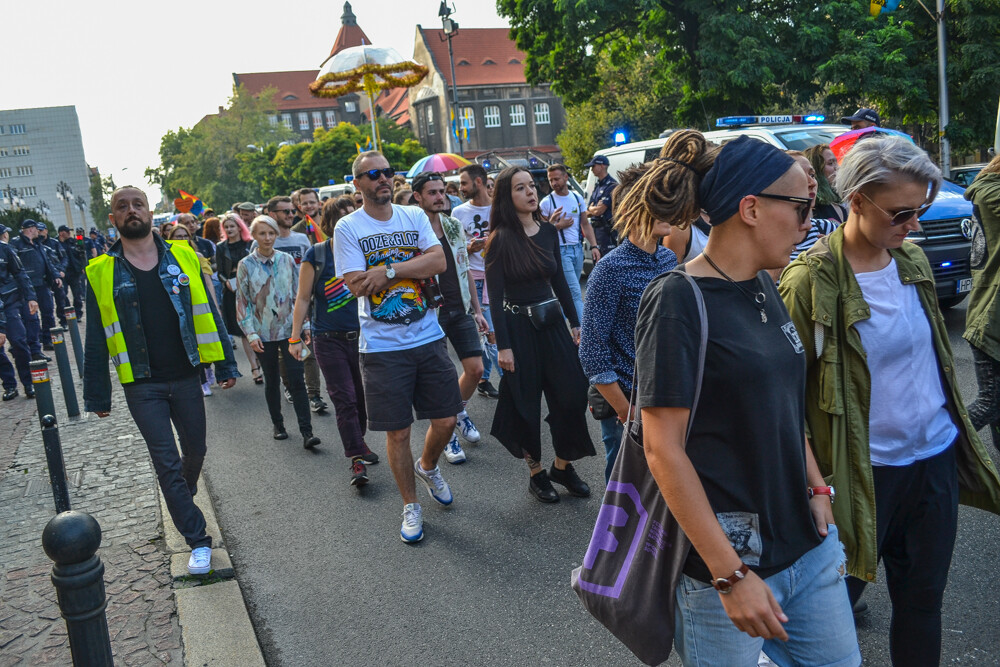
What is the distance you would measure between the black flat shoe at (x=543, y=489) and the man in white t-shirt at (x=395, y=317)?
2.37 ft

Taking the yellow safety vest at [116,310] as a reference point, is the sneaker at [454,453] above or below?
below

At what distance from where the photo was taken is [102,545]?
198 inches

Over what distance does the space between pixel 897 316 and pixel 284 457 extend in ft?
17.6

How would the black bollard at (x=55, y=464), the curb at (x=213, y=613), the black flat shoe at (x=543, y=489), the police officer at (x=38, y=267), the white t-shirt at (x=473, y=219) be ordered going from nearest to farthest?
the curb at (x=213, y=613) → the black flat shoe at (x=543, y=489) → the black bollard at (x=55, y=464) → the white t-shirt at (x=473, y=219) → the police officer at (x=38, y=267)

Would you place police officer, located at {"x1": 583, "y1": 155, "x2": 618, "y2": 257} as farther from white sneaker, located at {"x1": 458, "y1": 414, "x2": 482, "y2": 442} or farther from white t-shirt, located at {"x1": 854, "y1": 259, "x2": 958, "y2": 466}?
white t-shirt, located at {"x1": 854, "y1": 259, "x2": 958, "y2": 466}

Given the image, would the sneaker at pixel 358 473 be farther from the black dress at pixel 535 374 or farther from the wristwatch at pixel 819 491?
the wristwatch at pixel 819 491

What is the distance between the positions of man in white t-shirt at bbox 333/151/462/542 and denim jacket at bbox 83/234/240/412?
0.92 metres

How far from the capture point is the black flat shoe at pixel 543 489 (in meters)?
5.19

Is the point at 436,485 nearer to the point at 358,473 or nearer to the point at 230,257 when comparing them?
the point at 358,473

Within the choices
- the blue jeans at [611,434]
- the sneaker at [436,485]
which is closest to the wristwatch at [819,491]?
the blue jeans at [611,434]

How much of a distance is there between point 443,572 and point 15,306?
8.51 meters

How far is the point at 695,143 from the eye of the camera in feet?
6.88

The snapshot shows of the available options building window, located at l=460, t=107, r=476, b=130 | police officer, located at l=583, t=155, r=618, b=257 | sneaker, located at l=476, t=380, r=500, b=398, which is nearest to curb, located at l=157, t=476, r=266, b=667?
sneaker, located at l=476, t=380, r=500, b=398

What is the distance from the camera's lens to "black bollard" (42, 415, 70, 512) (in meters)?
5.48
